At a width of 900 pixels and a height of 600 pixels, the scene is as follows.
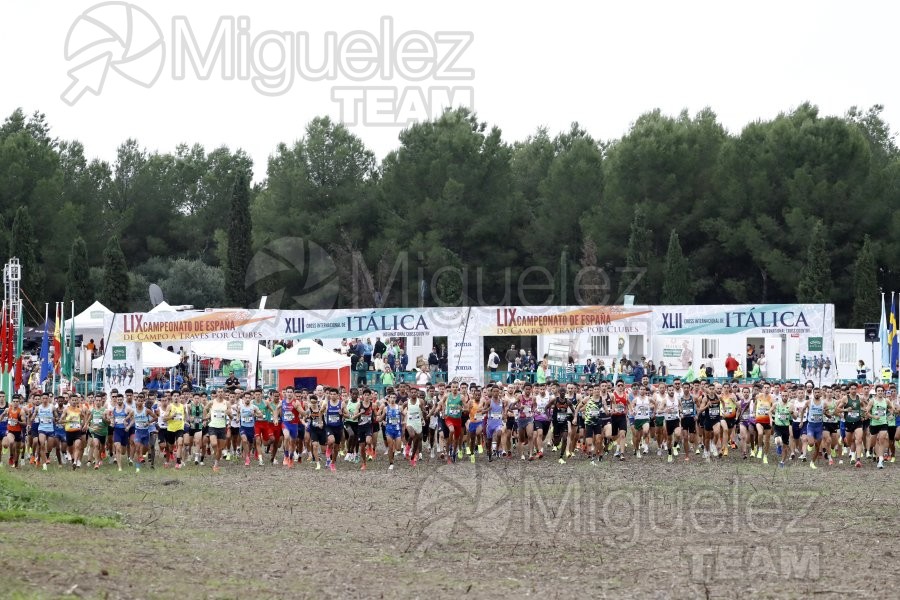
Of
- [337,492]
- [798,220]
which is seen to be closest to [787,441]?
[337,492]

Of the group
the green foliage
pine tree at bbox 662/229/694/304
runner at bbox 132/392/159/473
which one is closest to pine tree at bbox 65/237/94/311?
the green foliage

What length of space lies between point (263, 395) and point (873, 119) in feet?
206

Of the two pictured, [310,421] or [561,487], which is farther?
[310,421]

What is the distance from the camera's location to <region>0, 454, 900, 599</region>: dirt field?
12.3 meters

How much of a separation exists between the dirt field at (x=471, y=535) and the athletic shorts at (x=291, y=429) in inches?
63.1

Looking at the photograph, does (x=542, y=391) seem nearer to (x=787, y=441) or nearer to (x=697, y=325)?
(x=787, y=441)

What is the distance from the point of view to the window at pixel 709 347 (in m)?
41.0

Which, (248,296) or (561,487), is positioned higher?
(248,296)

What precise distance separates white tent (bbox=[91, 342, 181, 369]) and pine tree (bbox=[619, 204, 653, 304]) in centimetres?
2763

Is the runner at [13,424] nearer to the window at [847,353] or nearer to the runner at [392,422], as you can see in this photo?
the runner at [392,422]

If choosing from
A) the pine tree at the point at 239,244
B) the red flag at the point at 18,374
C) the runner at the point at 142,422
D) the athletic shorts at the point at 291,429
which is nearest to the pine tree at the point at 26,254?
the pine tree at the point at 239,244

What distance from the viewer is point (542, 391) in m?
27.1

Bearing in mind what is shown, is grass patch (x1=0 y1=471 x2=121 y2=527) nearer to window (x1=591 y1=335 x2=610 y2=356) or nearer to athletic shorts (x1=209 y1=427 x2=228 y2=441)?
athletic shorts (x1=209 y1=427 x2=228 y2=441)

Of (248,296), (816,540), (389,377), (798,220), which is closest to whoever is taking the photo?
(816,540)
